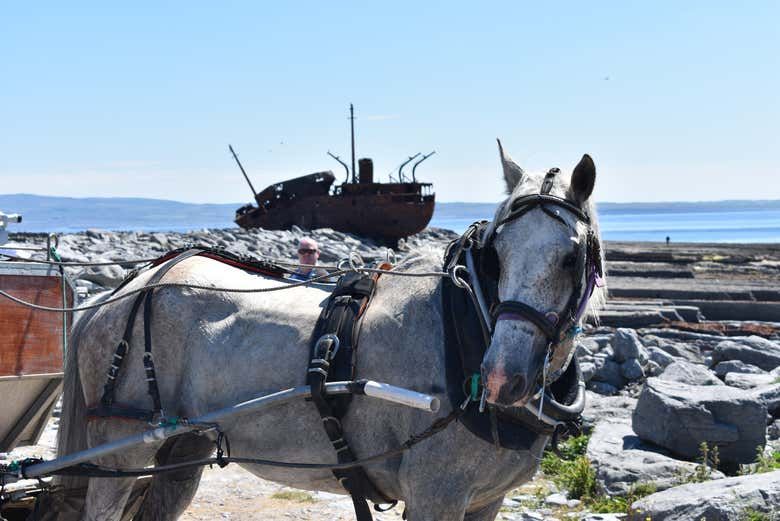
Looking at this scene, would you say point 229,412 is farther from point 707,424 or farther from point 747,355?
point 747,355

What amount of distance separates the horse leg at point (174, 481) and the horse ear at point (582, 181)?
2545 mm

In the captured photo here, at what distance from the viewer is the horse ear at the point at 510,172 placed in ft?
13.2

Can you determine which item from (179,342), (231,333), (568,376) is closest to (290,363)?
(231,333)

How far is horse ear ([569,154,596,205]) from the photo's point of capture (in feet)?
12.3

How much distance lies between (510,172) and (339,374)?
124cm

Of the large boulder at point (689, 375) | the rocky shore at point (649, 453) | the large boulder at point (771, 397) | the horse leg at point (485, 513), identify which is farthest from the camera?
the large boulder at point (689, 375)

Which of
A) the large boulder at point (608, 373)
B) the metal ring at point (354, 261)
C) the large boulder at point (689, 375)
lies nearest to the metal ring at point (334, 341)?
the metal ring at point (354, 261)

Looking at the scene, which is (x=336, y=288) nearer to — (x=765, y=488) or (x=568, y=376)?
(x=568, y=376)

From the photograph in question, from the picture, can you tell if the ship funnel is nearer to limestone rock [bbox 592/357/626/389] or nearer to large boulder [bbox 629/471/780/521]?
limestone rock [bbox 592/357/626/389]

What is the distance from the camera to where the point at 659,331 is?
17.7m

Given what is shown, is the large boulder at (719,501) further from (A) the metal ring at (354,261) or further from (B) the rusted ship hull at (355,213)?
(B) the rusted ship hull at (355,213)

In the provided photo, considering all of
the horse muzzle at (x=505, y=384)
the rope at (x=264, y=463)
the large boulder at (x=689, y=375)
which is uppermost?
the horse muzzle at (x=505, y=384)

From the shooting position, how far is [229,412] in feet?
14.0

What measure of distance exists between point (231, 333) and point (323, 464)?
0.88 m
